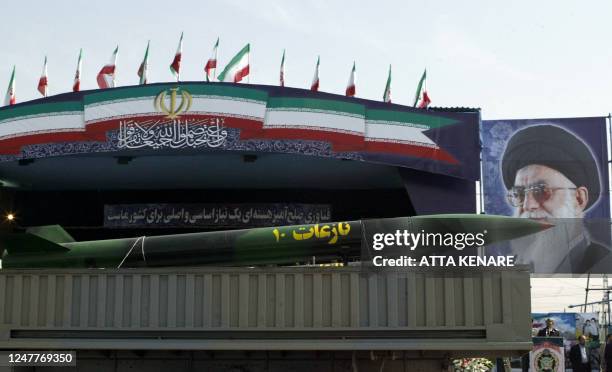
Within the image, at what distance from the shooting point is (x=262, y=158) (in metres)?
26.2

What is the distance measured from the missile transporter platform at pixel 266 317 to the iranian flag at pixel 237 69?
19.0 metres

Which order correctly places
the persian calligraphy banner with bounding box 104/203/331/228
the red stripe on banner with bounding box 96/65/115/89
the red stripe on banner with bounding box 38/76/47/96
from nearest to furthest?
the red stripe on banner with bounding box 96/65/115/89 < the red stripe on banner with bounding box 38/76/47/96 < the persian calligraphy banner with bounding box 104/203/331/228

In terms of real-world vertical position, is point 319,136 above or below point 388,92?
below

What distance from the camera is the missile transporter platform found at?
8.06m

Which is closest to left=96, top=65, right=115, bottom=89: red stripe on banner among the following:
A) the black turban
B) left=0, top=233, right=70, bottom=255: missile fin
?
the black turban

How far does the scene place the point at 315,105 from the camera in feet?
82.7

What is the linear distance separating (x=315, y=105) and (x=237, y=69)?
142 inches

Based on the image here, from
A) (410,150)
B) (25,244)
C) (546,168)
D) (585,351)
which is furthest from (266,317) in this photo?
(546,168)

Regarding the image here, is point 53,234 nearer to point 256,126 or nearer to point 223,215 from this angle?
point 256,126

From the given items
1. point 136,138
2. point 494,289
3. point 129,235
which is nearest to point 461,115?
point 136,138

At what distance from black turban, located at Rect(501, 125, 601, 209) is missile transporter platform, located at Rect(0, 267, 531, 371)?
20.6m

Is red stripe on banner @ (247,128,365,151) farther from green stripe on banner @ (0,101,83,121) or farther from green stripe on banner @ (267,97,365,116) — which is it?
green stripe on banner @ (0,101,83,121)

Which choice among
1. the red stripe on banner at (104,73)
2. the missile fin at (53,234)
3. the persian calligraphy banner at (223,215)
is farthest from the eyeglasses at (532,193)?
the missile fin at (53,234)

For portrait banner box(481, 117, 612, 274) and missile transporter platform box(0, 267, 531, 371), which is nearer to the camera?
missile transporter platform box(0, 267, 531, 371)
